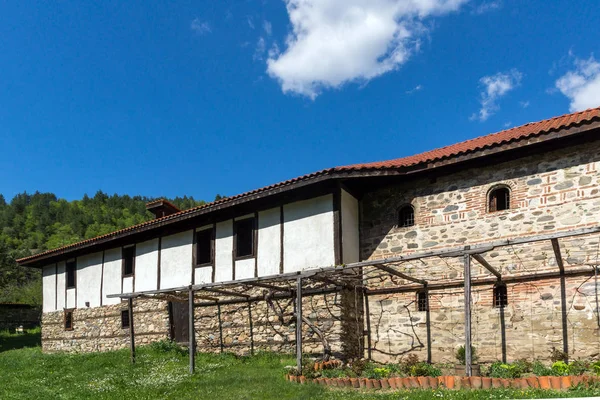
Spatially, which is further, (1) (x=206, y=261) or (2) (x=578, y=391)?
(1) (x=206, y=261)

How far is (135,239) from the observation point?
17516mm

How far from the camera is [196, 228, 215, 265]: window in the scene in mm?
15102

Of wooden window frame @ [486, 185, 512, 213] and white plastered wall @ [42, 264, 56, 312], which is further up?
wooden window frame @ [486, 185, 512, 213]

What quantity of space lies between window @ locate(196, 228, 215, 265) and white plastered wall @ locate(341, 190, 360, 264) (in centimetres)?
457

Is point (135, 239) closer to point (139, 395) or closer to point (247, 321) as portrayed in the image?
point (247, 321)

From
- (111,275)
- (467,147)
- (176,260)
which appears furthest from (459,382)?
(111,275)

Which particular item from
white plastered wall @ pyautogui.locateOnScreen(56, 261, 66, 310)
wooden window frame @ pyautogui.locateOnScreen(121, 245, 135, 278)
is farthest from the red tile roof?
white plastered wall @ pyautogui.locateOnScreen(56, 261, 66, 310)

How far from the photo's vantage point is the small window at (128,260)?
57.9ft

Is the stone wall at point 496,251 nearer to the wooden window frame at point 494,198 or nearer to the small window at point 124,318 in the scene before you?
the wooden window frame at point 494,198

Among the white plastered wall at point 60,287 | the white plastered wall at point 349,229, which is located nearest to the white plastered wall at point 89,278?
the white plastered wall at point 60,287

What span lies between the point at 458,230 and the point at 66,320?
15.7 meters

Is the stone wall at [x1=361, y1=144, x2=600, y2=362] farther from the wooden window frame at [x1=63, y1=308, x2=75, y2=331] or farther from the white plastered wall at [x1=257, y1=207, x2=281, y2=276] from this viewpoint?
the wooden window frame at [x1=63, y1=308, x2=75, y2=331]

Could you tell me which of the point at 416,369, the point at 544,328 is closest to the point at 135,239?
the point at 416,369

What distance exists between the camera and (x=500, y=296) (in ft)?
35.3
